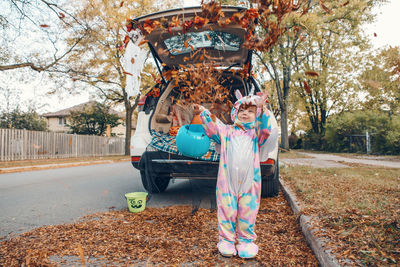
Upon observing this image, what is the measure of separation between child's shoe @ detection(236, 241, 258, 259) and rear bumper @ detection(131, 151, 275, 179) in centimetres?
137

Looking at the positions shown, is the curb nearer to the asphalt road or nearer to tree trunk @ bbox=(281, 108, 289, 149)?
the asphalt road

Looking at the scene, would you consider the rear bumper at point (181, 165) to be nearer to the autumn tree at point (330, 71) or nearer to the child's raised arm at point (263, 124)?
the child's raised arm at point (263, 124)

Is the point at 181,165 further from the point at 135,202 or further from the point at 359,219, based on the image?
the point at 359,219

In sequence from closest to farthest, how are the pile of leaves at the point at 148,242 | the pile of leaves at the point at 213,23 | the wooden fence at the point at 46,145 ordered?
the pile of leaves at the point at 148,242 → the pile of leaves at the point at 213,23 → the wooden fence at the point at 46,145

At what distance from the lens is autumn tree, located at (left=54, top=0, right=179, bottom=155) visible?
11.1 m

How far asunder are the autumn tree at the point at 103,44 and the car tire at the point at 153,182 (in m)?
5.48

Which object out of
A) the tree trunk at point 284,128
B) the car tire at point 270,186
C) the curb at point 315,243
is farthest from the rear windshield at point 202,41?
the tree trunk at point 284,128

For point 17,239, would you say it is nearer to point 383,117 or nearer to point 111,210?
point 111,210

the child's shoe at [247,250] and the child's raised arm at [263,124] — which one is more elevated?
the child's raised arm at [263,124]

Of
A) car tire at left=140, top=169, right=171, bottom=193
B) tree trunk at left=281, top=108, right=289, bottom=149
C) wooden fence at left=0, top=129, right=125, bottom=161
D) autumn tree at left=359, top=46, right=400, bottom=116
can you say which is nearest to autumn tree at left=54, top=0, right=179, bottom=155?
wooden fence at left=0, top=129, right=125, bottom=161

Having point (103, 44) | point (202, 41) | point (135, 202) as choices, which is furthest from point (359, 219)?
point (103, 44)

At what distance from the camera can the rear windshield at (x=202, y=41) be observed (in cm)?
396

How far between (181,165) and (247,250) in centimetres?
167

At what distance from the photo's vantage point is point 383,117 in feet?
53.9
